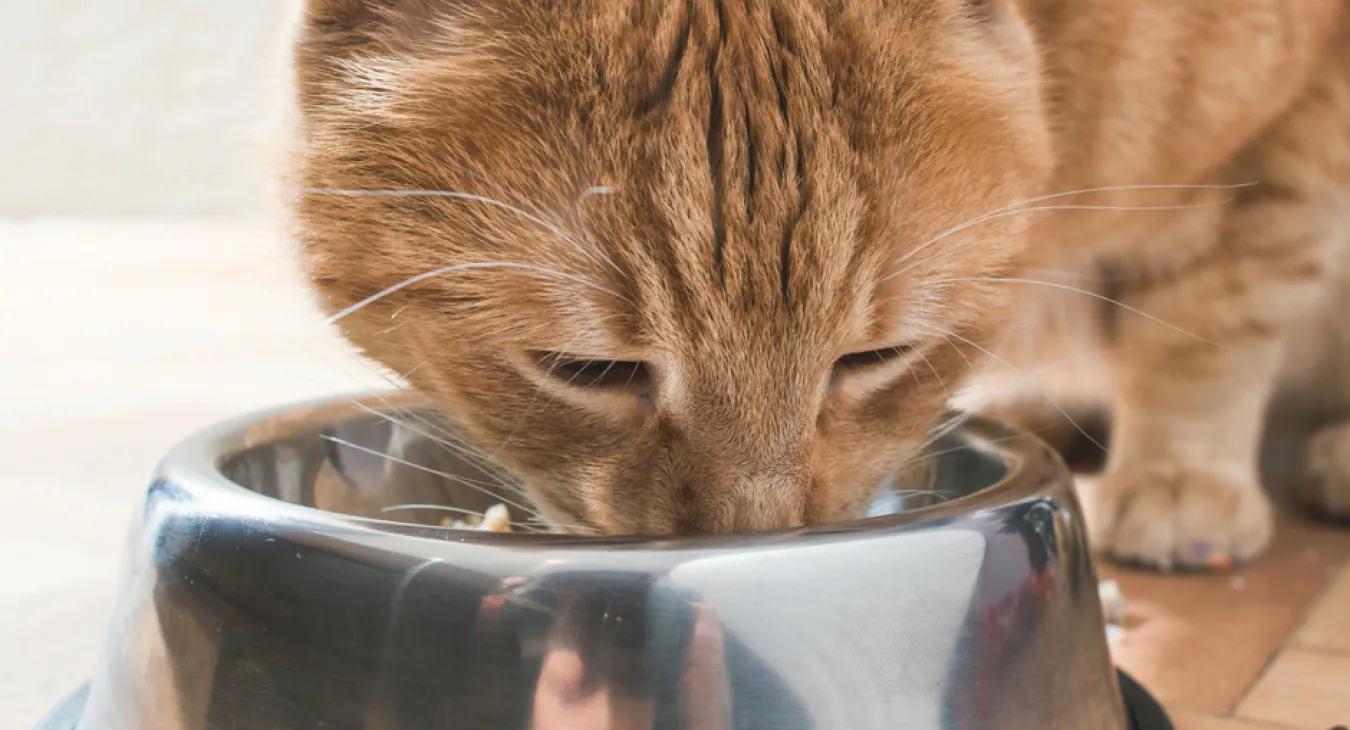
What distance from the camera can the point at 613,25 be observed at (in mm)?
948

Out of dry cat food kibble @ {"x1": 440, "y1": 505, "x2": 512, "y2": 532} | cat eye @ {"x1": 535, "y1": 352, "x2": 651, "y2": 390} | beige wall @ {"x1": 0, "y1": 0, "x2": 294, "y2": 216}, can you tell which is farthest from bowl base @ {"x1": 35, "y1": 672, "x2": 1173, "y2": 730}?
beige wall @ {"x1": 0, "y1": 0, "x2": 294, "y2": 216}

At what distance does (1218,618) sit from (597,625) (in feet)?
3.26

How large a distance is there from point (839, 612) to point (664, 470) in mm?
223

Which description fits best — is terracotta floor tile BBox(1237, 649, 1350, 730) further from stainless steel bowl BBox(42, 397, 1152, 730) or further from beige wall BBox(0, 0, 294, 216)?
beige wall BBox(0, 0, 294, 216)

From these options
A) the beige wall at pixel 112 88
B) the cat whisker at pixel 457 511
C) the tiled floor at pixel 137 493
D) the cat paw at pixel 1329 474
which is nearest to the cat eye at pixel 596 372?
the cat whisker at pixel 457 511

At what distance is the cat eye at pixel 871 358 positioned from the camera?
1055mm

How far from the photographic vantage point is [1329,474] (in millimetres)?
1905

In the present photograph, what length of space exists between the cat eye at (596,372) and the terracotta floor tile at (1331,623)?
89cm

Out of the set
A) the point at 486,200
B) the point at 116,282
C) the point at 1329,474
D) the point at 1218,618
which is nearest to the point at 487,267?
the point at 486,200

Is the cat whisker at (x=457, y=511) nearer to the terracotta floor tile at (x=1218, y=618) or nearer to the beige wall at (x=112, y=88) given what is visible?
the terracotta floor tile at (x=1218, y=618)

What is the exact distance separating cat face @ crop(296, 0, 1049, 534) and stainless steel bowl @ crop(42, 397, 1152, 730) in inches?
6.3

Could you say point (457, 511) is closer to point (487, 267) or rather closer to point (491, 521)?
point (491, 521)

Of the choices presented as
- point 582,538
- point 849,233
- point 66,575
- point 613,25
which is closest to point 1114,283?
point 849,233

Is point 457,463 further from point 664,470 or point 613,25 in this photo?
point 613,25
